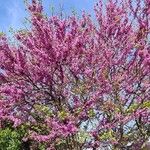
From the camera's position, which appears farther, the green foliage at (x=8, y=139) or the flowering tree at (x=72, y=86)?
the green foliage at (x=8, y=139)

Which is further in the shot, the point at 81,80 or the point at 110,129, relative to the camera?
the point at 81,80

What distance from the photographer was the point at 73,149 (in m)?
11.7

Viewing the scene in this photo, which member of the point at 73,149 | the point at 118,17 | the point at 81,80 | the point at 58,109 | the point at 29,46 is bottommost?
the point at 73,149

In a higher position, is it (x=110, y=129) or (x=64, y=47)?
(x=64, y=47)

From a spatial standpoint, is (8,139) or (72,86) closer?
(72,86)

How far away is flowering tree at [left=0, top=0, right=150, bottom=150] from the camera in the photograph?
11.5 m

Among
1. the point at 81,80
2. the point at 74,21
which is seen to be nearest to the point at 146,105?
the point at 81,80

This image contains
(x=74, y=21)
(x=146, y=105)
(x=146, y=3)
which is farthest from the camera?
(x=146, y=3)

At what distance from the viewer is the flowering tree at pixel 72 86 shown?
37.6ft

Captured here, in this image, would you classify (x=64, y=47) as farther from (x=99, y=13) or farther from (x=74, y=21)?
(x=99, y=13)

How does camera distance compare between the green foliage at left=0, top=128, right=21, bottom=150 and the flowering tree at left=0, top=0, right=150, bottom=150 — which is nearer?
the flowering tree at left=0, top=0, right=150, bottom=150

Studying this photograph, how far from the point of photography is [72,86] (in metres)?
12.2

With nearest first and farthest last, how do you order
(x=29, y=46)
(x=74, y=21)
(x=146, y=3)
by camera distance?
(x=29, y=46), (x=74, y=21), (x=146, y=3)

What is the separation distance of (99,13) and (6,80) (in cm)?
380
